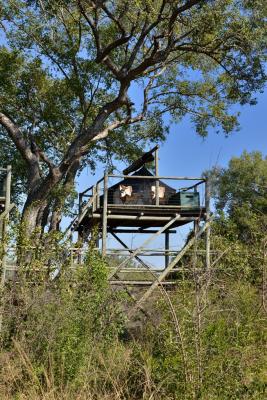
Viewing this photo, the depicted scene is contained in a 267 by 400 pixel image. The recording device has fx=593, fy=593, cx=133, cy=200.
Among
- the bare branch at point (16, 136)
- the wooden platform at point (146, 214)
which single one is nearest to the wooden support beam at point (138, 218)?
the wooden platform at point (146, 214)

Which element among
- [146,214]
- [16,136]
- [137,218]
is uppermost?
[16,136]

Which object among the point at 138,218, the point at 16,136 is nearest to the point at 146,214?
the point at 138,218

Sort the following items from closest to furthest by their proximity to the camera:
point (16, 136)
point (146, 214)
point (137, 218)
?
point (137, 218)
point (146, 214)
point (16, 136)

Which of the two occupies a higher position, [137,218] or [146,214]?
[146,214]

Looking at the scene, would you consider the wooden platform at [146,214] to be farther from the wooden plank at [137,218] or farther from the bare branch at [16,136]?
the bare branch at [16,136]

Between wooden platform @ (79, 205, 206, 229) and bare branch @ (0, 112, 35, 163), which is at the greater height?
bare branch @ (0, 112, 35, 163)

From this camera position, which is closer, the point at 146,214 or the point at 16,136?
the point at 146,214

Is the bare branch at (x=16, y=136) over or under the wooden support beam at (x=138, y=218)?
over

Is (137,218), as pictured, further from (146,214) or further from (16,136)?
(16,136)

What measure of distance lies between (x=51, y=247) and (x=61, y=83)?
13.0 m

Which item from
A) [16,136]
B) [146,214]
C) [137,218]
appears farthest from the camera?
[16,136]

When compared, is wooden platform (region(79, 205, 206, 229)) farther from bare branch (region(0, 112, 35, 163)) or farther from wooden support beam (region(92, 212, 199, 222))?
bare branch (region(0, 112, 35, 163))

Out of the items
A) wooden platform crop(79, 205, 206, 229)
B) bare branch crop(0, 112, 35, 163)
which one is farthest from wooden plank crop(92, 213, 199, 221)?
bare branch crop(0, 112, 35, 163)

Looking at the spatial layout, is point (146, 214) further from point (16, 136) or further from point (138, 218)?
point (16, 136)
